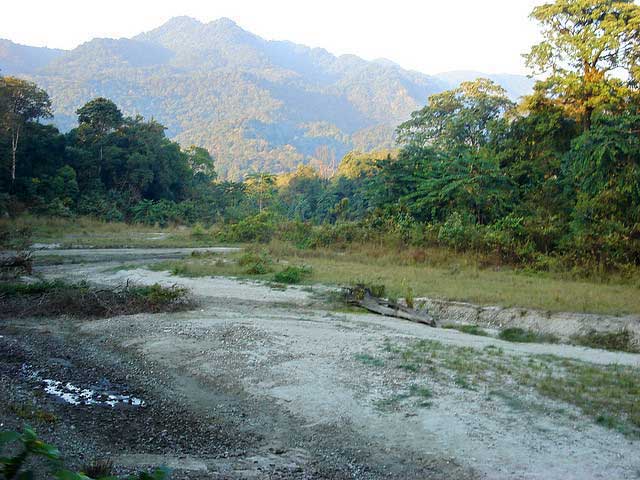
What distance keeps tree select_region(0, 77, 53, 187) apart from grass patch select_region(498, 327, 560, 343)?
134ft

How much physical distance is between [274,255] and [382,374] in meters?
18.7

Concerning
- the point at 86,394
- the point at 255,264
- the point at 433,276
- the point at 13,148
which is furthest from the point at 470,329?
the point at 13,148

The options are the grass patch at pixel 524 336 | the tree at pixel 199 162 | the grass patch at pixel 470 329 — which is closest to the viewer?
the grass patch at pixel 524 336

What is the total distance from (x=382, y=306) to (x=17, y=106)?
41.0 m

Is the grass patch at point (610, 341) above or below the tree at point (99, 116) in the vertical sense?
below

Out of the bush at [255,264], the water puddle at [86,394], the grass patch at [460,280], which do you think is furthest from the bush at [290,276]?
the water puddle at [86,394]

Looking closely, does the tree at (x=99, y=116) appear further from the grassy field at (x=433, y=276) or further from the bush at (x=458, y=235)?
the bush at (x=458, y=235)

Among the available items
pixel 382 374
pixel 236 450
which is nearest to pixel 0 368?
pixel 236 450

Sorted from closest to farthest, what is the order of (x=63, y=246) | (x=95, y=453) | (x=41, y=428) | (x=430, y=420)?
(x=95, y=453), (x=41, y=428), (x=430, y=420), (x=63, y=246)

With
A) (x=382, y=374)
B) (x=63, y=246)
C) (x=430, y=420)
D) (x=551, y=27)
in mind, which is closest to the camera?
(x=430, y=420)

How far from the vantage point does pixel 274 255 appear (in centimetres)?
2806

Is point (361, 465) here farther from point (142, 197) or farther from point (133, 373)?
point (142, 197)

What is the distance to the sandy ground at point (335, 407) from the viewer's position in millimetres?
6492

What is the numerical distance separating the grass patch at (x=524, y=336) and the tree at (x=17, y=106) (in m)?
40.7
